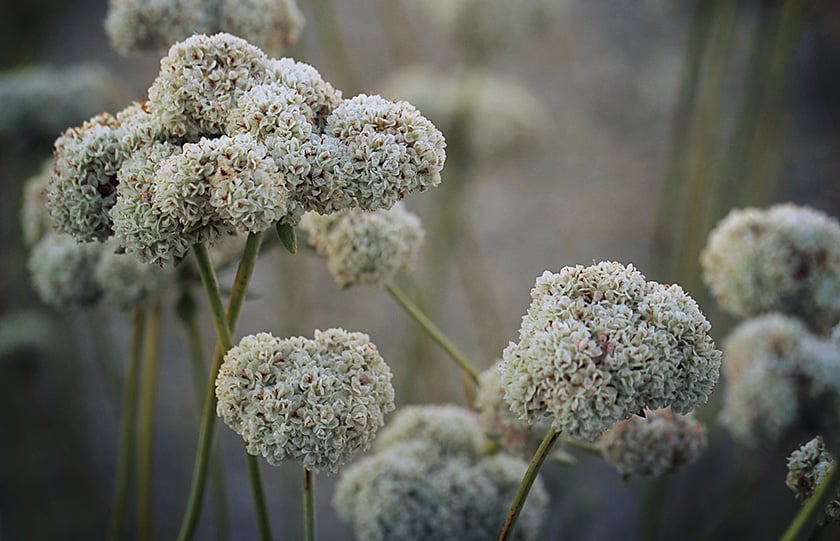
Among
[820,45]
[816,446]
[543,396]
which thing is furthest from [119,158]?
[820,45]

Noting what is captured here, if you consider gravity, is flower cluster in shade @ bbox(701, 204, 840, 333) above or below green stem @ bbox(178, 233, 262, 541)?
above

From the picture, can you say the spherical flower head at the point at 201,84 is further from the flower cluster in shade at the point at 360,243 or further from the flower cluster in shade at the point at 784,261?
the flower cluster in shade at the point at 784,261

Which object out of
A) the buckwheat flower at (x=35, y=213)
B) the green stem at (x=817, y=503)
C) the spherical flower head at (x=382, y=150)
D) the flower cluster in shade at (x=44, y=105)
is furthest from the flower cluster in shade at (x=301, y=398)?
the flower cluster in shade at (x=44, y=105)

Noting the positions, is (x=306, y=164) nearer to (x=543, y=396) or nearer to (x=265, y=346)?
(x=265, y=346)

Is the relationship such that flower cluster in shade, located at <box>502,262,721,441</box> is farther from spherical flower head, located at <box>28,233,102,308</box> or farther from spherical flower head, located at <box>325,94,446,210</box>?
spherical flower head, located at <box>28,233,102,308</box>

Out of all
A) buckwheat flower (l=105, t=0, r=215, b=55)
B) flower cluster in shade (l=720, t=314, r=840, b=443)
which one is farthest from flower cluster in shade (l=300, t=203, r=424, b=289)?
flower cluster in shade (l=720, t=314, r=840, b=443)

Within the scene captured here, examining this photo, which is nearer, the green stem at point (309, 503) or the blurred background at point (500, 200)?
the green stem at point (309, 503)
